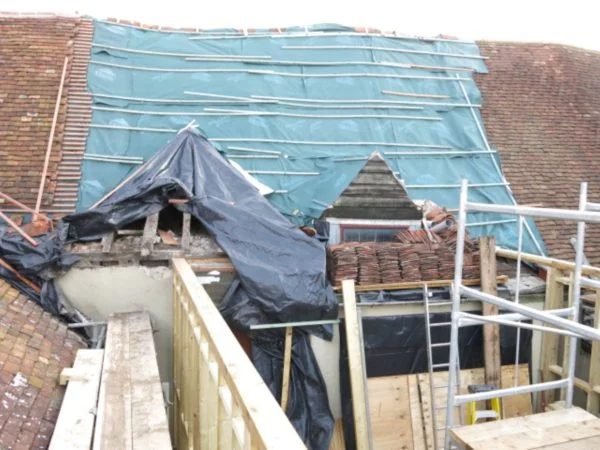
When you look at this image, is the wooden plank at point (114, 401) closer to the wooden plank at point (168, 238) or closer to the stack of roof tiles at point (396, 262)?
the wooden plank at point (168, 238)

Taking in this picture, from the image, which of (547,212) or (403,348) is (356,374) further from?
(547,212)

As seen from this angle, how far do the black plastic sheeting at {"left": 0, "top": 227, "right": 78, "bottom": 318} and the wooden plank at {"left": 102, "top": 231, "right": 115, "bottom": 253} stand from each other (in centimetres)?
34

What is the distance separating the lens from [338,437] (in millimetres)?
6574

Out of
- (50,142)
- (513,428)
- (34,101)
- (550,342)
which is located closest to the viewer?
(513,428)

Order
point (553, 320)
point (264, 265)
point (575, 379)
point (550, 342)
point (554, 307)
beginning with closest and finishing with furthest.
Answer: point (553, 320), point (264, 265), point (575, 379), point (554, 307), point (550, 342)

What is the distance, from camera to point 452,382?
4094mm

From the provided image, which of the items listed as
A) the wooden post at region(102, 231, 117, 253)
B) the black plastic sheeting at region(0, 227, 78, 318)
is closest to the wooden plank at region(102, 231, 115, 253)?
the wooden post at region(102, 231, 117, 253)

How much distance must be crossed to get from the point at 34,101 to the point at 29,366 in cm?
613

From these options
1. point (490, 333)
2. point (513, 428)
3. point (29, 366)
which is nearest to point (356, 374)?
point (490, 333)

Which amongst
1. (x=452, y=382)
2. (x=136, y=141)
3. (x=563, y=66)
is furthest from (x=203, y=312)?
(x=563, y=66)

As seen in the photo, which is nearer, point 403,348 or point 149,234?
point 149,234

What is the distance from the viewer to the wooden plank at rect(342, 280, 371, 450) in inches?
245

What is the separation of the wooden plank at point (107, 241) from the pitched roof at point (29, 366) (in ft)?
3.12

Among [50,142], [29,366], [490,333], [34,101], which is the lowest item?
[490,333]
